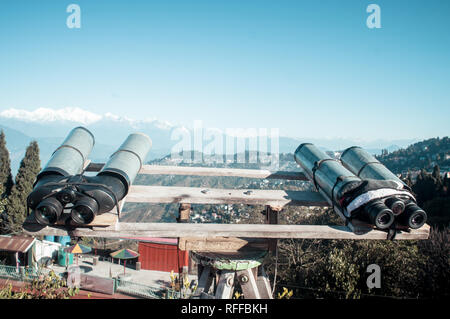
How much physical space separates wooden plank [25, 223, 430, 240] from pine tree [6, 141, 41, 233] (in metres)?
32.5

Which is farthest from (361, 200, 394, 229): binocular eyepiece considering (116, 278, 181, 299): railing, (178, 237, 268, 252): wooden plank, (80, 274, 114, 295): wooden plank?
(116, 278, 181, 299): railing

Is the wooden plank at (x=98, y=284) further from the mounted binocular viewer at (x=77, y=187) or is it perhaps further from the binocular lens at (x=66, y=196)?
the binocular lens at (x=66, y=196)

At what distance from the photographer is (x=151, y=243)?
28.7 metres

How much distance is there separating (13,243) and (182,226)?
78.2ft

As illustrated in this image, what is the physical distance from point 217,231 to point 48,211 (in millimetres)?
1851

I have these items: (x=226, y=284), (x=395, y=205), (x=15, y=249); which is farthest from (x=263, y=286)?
(x=15, y=249)

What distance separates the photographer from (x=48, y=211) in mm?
3723

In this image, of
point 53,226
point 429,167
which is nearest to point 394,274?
point 53,226

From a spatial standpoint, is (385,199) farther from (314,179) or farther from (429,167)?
(429,167)

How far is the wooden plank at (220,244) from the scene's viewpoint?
4.56 m

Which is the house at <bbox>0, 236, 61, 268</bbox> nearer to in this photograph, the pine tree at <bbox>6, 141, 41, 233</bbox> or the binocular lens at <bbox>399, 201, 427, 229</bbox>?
the pine tree at <bbox>6, 141, 41, 233</bbox>

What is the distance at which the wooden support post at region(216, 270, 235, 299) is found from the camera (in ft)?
15.0

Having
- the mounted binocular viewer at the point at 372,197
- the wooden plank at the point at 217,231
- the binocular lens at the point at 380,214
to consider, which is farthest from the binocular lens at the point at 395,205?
the wooden plank at the point at 217,231

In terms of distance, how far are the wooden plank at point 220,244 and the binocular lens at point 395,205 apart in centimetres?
178
